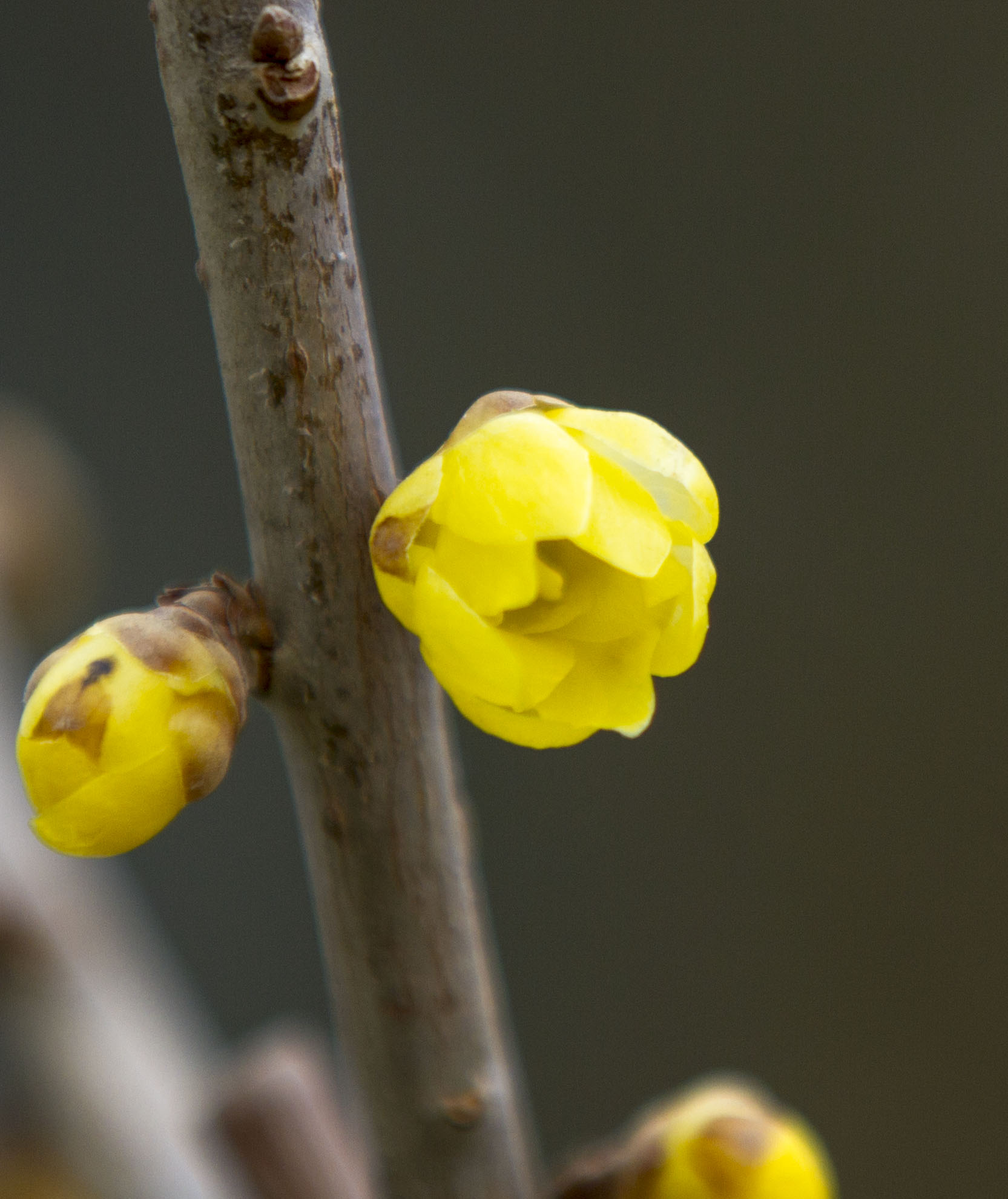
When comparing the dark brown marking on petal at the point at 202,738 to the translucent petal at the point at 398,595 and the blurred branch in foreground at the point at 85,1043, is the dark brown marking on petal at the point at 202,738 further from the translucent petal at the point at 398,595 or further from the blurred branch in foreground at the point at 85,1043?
the blurred branch in foreground at the point at 85,1043

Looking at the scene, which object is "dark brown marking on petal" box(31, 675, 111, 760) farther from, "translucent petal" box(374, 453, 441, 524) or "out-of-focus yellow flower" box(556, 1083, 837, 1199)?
"out-of-focus yellow flower" box(556, 1083, 837, 1199)

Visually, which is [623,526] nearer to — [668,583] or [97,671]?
[668,583]

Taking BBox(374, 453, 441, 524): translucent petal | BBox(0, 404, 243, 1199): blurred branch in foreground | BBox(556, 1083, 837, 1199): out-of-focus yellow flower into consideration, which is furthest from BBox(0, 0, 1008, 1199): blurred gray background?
BBox(374, 453, 441, 524): translucent petal

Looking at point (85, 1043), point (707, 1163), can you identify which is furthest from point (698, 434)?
point (707, 1163)

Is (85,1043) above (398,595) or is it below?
below

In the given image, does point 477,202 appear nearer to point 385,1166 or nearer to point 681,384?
point 681,384

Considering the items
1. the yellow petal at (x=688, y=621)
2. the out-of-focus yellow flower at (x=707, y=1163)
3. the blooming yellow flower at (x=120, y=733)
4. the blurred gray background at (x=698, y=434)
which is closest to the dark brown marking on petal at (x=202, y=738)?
the blooming yellow flower at (x=120, y=733)
